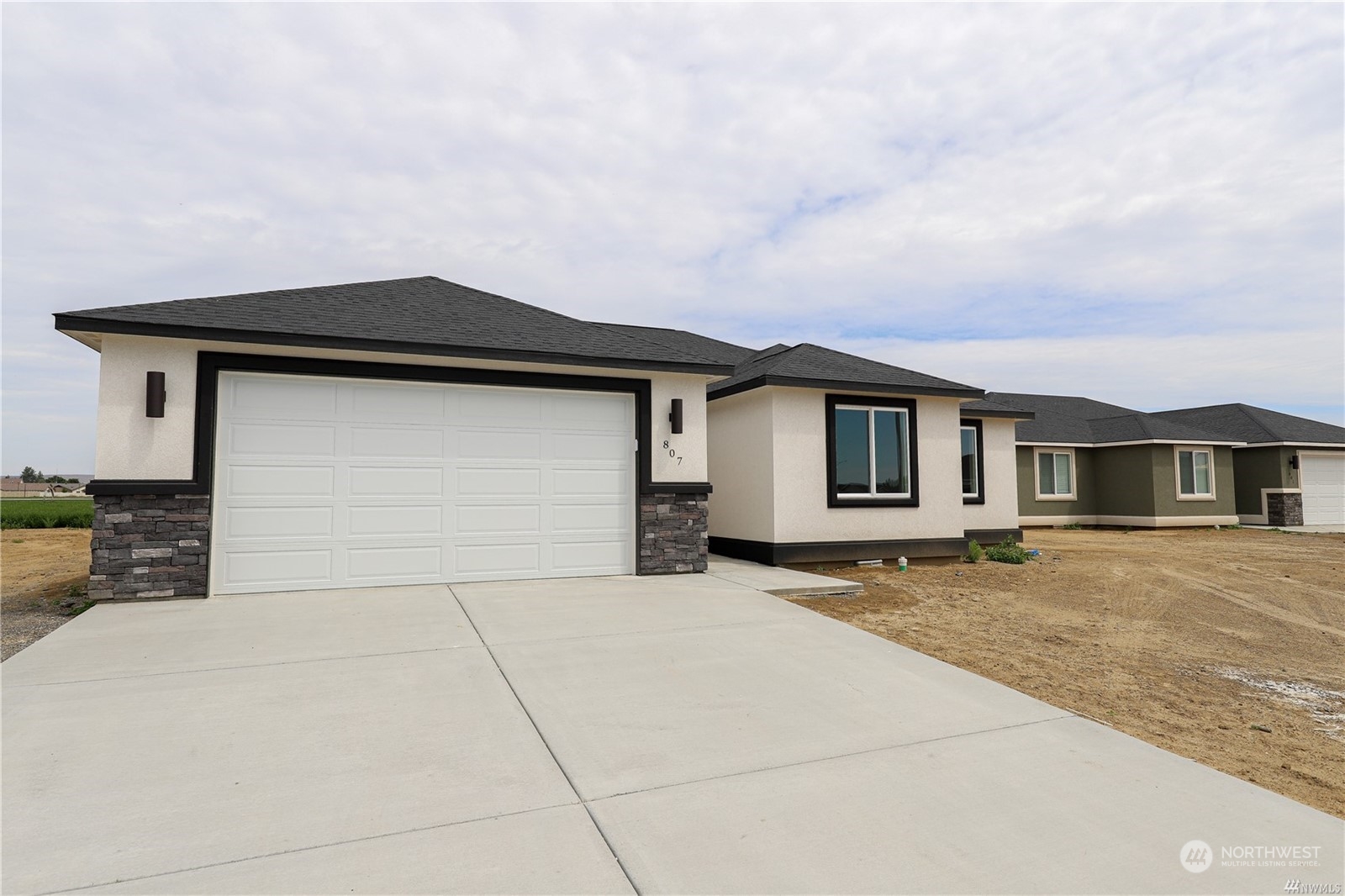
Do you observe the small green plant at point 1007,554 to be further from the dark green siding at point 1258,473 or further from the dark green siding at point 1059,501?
the dark green siding at point 1258,473

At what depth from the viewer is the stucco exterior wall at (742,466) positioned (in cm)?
1024

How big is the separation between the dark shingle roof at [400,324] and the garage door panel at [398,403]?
2.13ft

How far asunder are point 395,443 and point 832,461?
6.60m

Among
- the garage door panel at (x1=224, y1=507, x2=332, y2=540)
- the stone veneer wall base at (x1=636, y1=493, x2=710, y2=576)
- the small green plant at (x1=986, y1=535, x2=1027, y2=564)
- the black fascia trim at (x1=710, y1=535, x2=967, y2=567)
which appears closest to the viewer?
the garage door panel at (x1=224, y1=507, x2=332, y2=540)

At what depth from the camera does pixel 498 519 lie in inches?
318

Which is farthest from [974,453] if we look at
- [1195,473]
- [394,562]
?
[1195,473]

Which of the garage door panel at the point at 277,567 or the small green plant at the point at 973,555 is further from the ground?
the garage door panel at the point at 277,567

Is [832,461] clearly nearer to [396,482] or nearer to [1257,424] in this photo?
[396,482]

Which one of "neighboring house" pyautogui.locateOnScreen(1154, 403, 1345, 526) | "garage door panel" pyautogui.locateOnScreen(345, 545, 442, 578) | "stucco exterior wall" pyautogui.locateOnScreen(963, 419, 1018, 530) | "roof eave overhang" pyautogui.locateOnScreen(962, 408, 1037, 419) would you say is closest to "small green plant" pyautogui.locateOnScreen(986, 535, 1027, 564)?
"stucco exterior wall" pyautogui.locateOnScreen(963, 419, 1018, 530)

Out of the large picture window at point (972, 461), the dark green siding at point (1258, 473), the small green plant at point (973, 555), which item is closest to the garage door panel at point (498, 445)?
the small green plant at point (973, 555)

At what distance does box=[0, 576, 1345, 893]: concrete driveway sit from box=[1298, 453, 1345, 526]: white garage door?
25.7 meters

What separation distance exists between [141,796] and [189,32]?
31.9ft

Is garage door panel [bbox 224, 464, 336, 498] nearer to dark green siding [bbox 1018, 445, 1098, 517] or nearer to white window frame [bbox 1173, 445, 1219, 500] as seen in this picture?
dark green siding [bbox 1018, 445, 1098, 517]

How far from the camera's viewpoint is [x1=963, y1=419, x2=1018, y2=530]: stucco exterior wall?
13.4m
